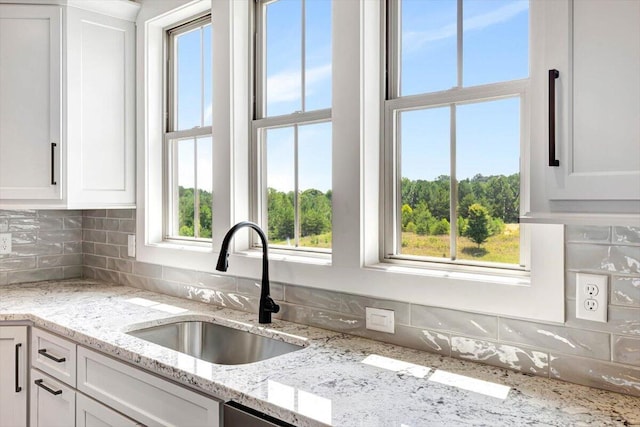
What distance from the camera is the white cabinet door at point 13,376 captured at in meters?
2.22

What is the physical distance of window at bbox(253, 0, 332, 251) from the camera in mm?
2127

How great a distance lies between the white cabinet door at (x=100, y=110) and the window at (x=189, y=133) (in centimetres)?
23

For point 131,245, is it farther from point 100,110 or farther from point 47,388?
point 47,388

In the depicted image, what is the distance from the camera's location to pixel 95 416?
185 centimetres

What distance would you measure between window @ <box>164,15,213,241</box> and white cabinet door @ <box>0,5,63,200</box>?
0.59 metres

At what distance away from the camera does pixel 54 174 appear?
2615mm

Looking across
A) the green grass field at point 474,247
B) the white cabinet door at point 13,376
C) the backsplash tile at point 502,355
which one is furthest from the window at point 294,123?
the white cabinet door at point 13,376

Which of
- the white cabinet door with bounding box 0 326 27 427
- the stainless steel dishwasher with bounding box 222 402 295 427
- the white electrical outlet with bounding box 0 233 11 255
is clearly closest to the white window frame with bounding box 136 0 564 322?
the stainless steel dishwasher with bounding box 222 402 295 427

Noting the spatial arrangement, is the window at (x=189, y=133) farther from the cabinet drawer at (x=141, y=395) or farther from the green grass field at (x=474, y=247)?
the green grass field at (x=474, y=247)

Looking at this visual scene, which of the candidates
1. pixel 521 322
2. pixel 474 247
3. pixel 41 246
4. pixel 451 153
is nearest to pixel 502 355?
pixel 521 322

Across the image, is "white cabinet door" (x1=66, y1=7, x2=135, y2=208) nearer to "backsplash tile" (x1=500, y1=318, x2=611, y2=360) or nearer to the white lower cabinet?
the white lower cabinet

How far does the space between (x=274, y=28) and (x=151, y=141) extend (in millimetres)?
1054

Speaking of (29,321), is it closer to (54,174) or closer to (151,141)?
(54,174)

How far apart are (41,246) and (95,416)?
5.54ft
